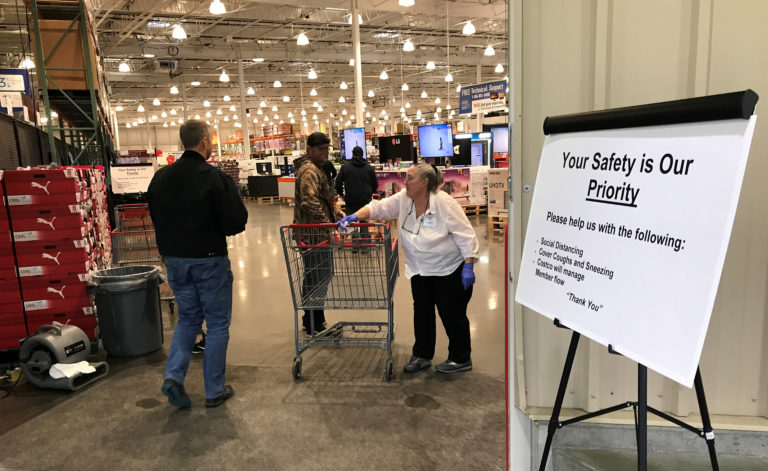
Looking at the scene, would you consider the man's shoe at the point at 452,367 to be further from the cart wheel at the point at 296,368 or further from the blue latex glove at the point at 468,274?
the cart wheel at the point at 296,368

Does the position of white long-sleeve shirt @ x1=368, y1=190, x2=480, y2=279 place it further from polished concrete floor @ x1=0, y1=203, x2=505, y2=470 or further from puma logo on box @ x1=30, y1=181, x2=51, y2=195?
puma logo on box @ x1=30, y1=181, x2=51, y2=195

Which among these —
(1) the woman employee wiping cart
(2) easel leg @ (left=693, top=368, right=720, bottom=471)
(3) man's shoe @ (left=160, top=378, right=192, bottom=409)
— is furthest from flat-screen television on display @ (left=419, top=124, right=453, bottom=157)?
(2) easel leg @ (left=693, top=368, right=720, bottom=471)

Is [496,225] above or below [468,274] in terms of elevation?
below

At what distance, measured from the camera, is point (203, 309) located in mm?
3484

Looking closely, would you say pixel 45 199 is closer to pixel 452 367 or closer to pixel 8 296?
pixel 8 296

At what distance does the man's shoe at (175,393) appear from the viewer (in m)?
3.39

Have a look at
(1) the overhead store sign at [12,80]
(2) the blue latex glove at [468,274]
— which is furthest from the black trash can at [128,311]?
(1) the overhead store sign at [12,80]

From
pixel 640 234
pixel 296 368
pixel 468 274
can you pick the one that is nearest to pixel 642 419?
pixel 640 234

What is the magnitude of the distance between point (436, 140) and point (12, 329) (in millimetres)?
9010

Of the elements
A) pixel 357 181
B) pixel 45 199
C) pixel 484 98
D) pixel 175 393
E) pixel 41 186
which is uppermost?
pixel 484 98

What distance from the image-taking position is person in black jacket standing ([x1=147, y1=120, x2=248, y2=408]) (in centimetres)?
329

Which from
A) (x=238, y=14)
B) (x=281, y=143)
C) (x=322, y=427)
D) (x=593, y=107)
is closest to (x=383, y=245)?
(x=322, y=427)

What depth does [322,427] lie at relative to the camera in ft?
10.5

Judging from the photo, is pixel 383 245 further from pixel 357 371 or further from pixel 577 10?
pixel 577 10
